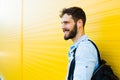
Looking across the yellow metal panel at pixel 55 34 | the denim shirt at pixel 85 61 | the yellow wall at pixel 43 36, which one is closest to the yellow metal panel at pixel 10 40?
the yellow wall at pixel 43 36

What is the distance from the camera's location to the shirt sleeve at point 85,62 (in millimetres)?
2459

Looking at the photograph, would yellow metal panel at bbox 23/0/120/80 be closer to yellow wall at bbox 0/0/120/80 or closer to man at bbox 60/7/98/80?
yellow wall at bbox 0/0/120/80

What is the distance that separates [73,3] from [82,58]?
1580 mm

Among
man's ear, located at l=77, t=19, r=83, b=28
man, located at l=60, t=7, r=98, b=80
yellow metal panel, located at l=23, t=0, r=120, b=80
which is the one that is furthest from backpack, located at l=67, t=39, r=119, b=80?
man's ear, located at l=77, t=19, r=83, b=28

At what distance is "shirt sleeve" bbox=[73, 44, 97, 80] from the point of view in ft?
8.07

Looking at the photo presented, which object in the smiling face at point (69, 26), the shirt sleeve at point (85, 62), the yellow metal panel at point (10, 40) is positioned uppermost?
the smiling face at point (69, 26)

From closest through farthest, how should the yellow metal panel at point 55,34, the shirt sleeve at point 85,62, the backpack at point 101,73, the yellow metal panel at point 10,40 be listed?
the shirt sleeve at point 85,62 → the backpack at point 101,73 → the yellow metal panel at point 55,34 → the yellow metal panel at point 10,40

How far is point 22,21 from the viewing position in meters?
6.53

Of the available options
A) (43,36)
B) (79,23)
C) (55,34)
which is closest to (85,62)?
(79,23)

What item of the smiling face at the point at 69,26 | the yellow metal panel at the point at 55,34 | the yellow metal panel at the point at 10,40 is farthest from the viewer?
the yellow metal panel at the point at 10,40

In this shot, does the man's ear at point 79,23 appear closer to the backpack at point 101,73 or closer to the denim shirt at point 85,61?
the denim shirt at point 85,61

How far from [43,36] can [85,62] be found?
277 cm

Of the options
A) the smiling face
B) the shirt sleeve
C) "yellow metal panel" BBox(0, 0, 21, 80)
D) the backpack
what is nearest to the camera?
the shirt sleeve

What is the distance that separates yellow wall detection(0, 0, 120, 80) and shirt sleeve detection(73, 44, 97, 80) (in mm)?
445
